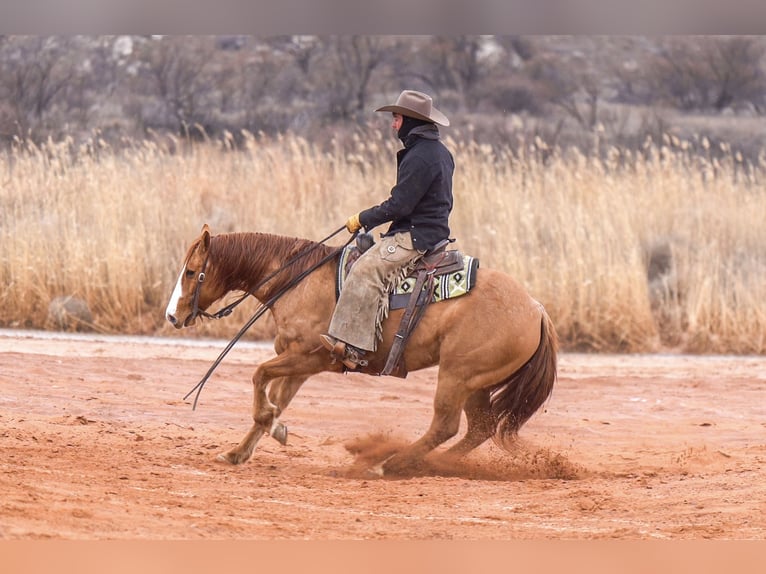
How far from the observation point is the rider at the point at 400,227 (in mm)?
7707

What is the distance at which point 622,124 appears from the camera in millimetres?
29016

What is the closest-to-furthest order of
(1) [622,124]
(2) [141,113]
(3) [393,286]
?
(3) [393,286], (1) [622,124], (2) [141,113]

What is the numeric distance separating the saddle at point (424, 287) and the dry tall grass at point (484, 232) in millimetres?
5940

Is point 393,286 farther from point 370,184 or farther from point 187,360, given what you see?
point 370,184

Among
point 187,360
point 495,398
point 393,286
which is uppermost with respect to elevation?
point 393,286

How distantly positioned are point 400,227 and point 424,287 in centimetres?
43

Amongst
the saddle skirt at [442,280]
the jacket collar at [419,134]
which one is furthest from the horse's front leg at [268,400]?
the jacket collar at [419,134]

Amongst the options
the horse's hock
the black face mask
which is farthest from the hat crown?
the horse's hock

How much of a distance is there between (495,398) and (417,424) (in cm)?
198

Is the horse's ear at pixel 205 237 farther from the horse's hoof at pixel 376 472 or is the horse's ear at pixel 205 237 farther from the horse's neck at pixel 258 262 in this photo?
the horse's hoof at pixel 376 472

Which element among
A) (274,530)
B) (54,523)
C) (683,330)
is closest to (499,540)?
(274,530)

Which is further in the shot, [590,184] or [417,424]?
[590,184]

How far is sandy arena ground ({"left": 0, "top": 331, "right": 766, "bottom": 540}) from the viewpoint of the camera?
20.5 ft

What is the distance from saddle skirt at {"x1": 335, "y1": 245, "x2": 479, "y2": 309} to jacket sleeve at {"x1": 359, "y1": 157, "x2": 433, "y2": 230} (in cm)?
41
